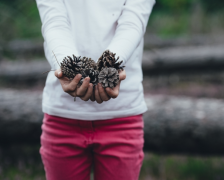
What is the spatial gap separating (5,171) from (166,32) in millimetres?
17570

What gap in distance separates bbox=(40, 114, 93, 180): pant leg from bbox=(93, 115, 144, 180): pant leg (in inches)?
3.4

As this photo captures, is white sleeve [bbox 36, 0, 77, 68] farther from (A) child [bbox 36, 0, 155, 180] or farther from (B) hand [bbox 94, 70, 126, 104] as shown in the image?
(B) hand [bbox 94, 70, 126, 104]

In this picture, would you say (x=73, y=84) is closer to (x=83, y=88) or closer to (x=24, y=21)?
(x=83, y=88)

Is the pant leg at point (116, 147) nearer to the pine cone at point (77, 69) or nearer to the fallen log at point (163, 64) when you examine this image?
the pine cone at point (77, 69)

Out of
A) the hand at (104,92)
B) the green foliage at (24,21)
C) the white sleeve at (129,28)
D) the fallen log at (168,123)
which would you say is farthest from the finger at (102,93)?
the green foliage at (24,21)

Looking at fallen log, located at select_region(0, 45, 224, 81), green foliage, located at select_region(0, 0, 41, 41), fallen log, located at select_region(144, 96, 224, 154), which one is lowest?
fallen log, located at select_region(144, 96, 224, 154)

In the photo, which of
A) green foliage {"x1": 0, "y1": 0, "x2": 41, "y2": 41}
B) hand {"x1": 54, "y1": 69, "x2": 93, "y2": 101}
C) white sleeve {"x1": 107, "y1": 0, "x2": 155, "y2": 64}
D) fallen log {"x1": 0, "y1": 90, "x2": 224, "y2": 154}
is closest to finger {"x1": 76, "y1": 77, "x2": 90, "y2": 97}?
hand {"x1": 54, "y1": 69, "x2": 93, "y2": 101}

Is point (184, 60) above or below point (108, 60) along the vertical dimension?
above

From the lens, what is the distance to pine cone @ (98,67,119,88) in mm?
1088

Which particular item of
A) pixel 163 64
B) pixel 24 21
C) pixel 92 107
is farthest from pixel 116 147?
pixel 24 21

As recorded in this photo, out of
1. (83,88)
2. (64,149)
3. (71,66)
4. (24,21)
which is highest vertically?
(24,21)

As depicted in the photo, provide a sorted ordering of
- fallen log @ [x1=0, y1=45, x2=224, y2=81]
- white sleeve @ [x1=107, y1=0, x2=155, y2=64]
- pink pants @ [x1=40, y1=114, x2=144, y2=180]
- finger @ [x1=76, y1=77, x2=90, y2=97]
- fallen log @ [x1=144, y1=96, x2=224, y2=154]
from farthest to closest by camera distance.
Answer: fallen log @ [x1=0, y1=45, x2=224, y2=81]
fallen log @ [x1=144, y1=96, x2=224, y2=154]
pink pants @ [x1=40, y1=114, x2=144, y2=180]
white sleeve @ [x1=107, y1=0, x2=155, y2=64]
finger @ [x1=76, y1=77, x2=90, y2=97]

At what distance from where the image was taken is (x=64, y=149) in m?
1.36

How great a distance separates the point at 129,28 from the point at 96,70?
321 millimetres
